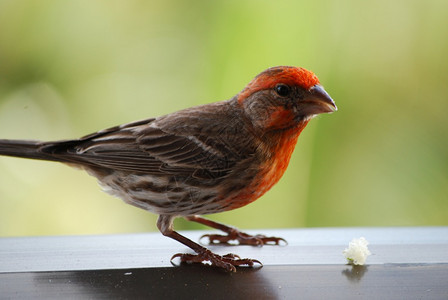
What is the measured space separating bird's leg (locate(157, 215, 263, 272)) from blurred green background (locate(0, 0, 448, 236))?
895 mm

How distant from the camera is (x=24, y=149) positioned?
290 cm

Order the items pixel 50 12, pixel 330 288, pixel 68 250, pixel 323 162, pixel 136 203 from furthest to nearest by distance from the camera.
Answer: pixel 50 12 < pixel 323 162 < pixel 136 203 < pixel 68 250 < pixel 330 288

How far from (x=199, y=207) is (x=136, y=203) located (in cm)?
30

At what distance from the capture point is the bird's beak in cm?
269

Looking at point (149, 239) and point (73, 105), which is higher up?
point (73, 105)

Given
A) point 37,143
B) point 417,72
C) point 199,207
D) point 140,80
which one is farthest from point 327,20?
point 37,143

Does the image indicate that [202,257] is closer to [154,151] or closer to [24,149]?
[154,151]

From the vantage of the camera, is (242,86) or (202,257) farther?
(242,86)

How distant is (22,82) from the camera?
3.73m

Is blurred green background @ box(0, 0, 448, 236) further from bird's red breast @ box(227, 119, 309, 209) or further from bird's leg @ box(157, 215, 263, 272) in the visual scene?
bird's leg @ box(157, 215, 263, 272)

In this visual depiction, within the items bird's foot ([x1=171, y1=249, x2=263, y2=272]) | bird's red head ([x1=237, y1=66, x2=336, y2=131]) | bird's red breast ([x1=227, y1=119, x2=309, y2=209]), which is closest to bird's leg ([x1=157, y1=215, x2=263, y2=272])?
bird's foot ([x1=171, y1=249, x2=263, y2=272])

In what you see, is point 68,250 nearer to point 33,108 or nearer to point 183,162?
point 183,162

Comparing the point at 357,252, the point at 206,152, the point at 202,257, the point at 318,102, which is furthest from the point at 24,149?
the point at 357,252

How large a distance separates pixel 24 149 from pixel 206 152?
0.76 m
